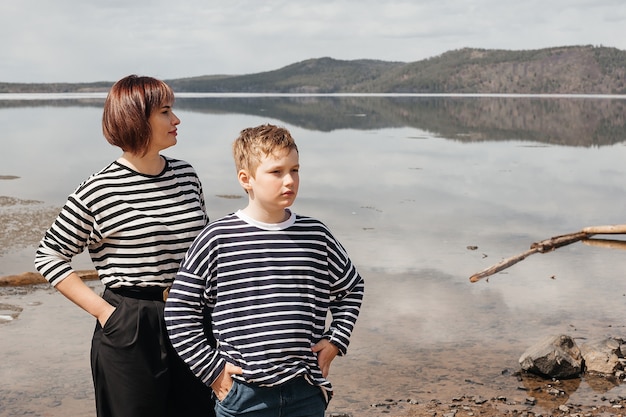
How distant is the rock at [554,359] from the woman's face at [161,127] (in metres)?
4.64

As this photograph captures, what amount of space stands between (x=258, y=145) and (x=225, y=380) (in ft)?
2.74

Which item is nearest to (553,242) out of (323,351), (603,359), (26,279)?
(603,359)

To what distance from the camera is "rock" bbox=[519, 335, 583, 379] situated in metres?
6.98

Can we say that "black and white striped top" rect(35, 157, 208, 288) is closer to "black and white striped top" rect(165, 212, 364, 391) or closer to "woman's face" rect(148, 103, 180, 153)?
"woman's face" rect(148, 103, 180, 153)

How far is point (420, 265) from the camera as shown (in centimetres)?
1106

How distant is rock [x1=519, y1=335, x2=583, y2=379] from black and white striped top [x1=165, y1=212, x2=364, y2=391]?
4.49 meters

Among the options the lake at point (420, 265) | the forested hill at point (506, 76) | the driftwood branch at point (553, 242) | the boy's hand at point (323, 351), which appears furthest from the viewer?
the forested hill at point (506, 76)

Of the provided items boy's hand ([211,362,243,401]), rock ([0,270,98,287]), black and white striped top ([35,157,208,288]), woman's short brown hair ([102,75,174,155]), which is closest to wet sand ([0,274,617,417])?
rock ([0,270,98,287])

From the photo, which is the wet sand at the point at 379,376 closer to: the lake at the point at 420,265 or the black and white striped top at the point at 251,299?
the lake at the point at 420,265

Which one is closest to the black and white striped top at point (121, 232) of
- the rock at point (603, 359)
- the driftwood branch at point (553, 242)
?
the driftwood branch at point (553, 242)

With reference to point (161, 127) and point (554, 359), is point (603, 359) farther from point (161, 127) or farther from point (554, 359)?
point (161, 127)

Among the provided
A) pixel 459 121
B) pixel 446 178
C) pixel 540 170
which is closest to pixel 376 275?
pixel 446 178

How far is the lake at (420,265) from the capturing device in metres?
7.09

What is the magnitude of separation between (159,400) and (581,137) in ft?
136
